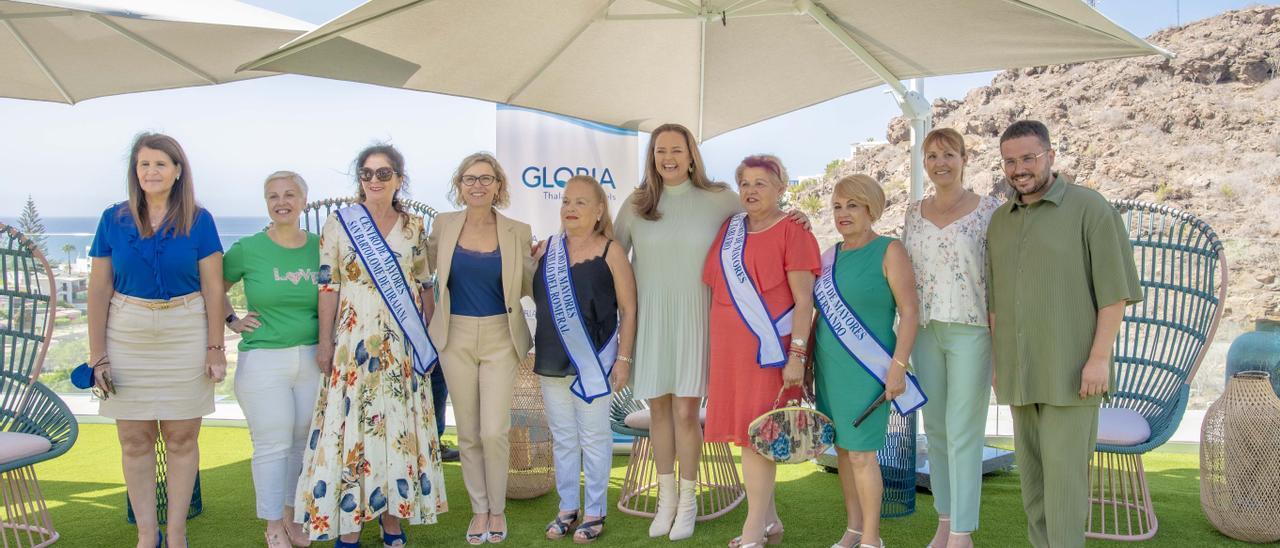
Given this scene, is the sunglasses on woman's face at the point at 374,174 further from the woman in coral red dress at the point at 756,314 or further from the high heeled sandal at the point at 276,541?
the high heeled sandal at the point at 276,541

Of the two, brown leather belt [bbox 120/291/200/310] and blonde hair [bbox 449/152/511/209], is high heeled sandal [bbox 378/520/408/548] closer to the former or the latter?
brown leather belt [bbox 120/291/200/310]

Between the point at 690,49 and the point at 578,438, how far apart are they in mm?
1764

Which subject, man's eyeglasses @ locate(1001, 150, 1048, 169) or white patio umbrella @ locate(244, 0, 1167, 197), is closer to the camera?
man's eyeglasses @ locate(1001, 150, 1048, 169)

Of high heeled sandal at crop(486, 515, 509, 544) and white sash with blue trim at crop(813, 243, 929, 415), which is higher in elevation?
white sash with blue trim at crop(813, 243, 929, 415)

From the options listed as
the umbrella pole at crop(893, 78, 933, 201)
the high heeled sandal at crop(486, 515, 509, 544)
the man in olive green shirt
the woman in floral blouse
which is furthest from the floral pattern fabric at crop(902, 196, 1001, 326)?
the high heeled sandal at crop(486, 515, 509, 544)

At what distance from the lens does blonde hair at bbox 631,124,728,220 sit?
3.53 metres

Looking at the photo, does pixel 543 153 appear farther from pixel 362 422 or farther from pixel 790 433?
pixel 790 433

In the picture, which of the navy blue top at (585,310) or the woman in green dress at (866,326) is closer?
the woman in green dress at (866,326)

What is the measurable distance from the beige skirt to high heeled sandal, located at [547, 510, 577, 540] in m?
1.40

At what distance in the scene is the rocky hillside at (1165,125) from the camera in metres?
20.5

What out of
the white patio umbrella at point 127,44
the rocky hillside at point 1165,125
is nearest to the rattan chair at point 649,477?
the white patio umbrella at point 127,44

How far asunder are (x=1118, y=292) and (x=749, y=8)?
1.75 metres

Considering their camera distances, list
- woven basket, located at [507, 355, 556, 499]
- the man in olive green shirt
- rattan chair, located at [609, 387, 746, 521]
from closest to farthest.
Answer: the man in olive green shirt, rattan chair, located at [609, 387, 746, 521], woven basket, located at [507, 355, 556, 499]

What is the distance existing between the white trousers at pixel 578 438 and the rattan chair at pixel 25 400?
1.77 metres
